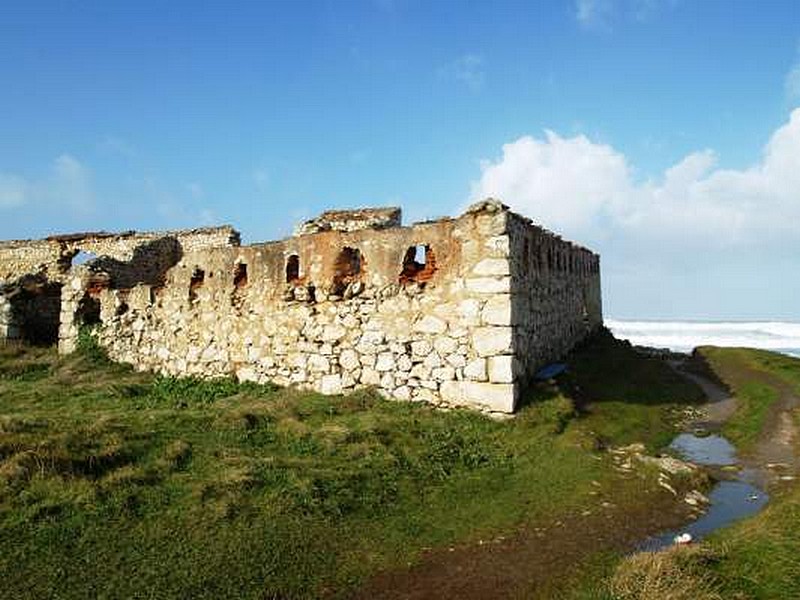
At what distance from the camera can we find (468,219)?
11.9 m

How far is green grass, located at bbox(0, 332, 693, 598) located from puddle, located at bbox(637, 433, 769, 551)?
89 centimetres

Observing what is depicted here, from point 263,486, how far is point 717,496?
643 centimetres

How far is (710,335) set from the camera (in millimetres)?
74000

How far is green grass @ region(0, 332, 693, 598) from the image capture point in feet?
19.2

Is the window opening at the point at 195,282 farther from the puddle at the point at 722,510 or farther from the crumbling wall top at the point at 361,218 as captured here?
the puddle at the point at 722,510

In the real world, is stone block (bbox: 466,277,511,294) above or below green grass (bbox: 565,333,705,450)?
above

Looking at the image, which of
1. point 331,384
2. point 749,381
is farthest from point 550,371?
point 749,381

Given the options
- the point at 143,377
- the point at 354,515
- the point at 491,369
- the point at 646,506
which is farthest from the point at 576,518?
the point at 143,377

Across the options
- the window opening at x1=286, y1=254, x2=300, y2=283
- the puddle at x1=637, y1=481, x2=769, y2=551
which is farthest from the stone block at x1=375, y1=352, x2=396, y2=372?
the puddle at x1=637, y1=481, x2=769, y2=551

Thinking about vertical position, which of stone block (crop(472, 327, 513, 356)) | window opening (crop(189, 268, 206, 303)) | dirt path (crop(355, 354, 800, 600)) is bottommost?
dirt path (crop(355, 354, 800, 600))

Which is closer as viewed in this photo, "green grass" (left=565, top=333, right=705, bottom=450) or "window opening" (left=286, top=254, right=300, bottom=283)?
"green grass" (left=565, top=333, right=705, bottom=450)

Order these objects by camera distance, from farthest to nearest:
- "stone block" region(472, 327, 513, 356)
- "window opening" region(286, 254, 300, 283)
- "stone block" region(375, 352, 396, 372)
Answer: "window opening" region(286, 254, 300, 283)
"stone block" region(375, 352, 396, 372)
"stone block" region(472, 327, 513, 356)

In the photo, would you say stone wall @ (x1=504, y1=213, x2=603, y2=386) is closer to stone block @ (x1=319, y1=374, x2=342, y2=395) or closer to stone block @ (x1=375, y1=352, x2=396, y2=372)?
stone block @ (x1=375, y1=352, x2=396, y2=372)

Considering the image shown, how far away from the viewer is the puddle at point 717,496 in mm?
6973
